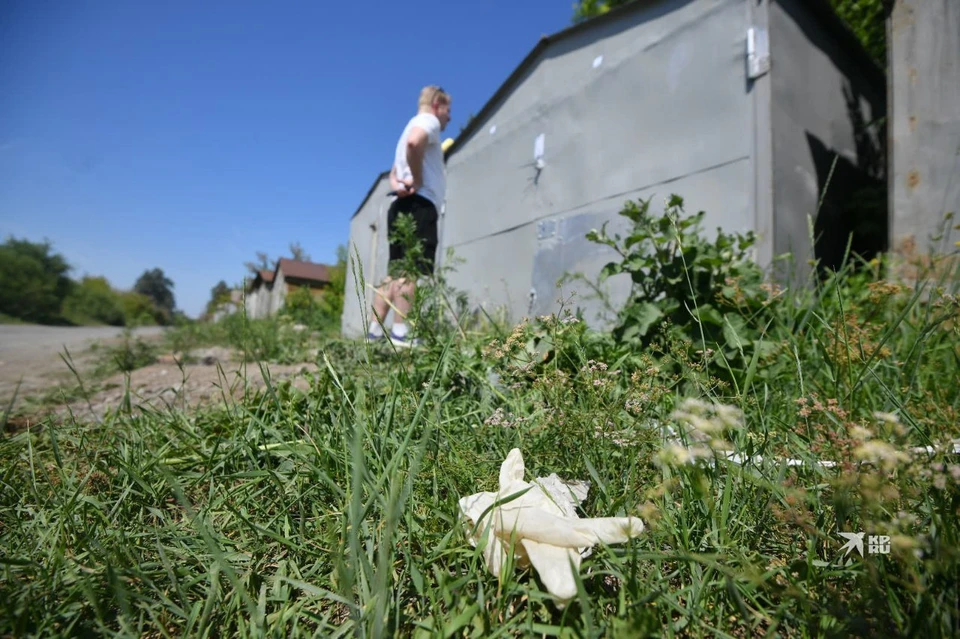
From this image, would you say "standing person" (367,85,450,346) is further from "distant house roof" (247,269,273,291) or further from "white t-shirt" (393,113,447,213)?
"distant house roof" (247,269,273,291)

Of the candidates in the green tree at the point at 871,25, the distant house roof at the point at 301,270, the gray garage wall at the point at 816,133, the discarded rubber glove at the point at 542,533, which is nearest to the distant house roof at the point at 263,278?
the distant house roof at the point at 301,270

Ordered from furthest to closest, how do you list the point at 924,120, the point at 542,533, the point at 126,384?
the point at 924,120, the point at 126,384, the point at 542,533

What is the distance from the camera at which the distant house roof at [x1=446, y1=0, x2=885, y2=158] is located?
11.3 ft

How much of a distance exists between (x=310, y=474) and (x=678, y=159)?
3.40 meters

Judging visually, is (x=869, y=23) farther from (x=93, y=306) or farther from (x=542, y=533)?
(x=93, y=306)

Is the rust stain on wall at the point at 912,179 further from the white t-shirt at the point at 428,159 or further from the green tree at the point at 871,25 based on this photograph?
the green tree at the point at 871,25

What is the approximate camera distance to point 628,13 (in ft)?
12.7

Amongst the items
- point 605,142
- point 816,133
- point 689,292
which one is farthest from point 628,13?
point 689,292

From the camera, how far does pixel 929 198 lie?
2.68 metres

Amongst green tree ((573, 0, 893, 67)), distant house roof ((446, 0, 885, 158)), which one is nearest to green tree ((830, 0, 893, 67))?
green tree ((573, 0, 893, 67))

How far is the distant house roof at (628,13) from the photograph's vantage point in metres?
3.44

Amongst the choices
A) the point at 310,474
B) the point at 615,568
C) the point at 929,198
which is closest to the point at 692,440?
the point at 615,568

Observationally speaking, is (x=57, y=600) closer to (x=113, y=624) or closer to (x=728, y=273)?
(x=113, y=624)

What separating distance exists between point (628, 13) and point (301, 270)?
1067 inches
